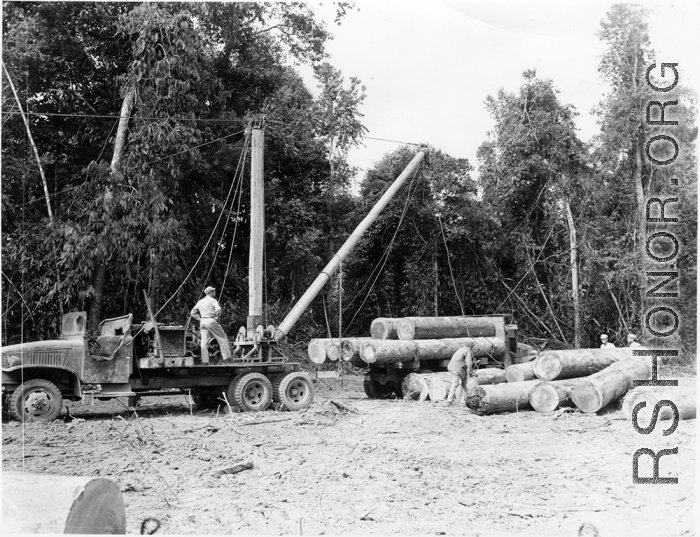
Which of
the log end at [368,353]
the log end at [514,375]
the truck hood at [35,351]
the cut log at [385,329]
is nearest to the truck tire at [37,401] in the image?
the truck hood at [35,351]

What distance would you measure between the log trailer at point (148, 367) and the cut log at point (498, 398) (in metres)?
3.27

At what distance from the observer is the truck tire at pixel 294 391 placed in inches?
547

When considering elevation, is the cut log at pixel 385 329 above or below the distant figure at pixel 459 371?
above

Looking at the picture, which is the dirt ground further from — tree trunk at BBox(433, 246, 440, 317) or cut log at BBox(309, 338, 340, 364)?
tree trunk at BBox(433, 246, 440, 317)

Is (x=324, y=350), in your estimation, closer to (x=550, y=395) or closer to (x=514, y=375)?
(x=514, y=375)

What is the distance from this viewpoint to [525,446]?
10.5 m

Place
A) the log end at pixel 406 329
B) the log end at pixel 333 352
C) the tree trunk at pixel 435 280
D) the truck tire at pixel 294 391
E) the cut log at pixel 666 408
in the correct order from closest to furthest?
the cut log at pixel 666 408, the truck tire at pixel 294 391, the log end at pixel 333 352, the log end at pixel 406 329, the tree trunk at pixel 435 280

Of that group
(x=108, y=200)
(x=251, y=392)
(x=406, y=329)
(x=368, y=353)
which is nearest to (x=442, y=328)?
(x=406, y=329)

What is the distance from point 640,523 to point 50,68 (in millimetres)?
18391

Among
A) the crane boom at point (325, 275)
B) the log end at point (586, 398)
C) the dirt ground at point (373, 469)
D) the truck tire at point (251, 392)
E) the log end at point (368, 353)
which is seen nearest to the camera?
the dirt ground at point (373, 469)

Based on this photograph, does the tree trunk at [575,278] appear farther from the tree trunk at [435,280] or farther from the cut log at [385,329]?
the cut log at [385,329]

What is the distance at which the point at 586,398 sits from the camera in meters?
13.1

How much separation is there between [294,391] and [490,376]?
4418 mm

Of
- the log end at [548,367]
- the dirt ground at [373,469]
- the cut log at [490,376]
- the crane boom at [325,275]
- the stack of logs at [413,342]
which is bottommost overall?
the dirt ground at [373,469]
